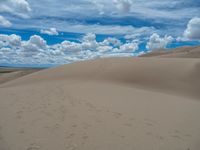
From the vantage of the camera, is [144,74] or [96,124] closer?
[96,124]

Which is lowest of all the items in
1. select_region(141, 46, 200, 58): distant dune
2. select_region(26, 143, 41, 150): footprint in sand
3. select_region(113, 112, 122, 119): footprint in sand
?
select_region(113, 112, 122, 119): footprint in sand

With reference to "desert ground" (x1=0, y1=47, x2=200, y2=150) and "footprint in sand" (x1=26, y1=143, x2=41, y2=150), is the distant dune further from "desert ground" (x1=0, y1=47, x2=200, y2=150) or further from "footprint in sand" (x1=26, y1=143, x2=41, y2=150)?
"footprint in sand" (x1=26, y1=143, x2=41, y2=150)

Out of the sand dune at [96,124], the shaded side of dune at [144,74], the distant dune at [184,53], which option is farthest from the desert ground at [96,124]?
the distant dune at [184,53]

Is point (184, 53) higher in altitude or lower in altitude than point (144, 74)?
higher

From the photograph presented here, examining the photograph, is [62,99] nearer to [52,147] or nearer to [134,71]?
[52,147]

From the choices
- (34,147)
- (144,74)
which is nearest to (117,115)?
(34,147)

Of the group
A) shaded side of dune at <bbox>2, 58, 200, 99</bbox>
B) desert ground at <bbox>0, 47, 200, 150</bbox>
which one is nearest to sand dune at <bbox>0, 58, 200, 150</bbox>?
desert ground at <bbox>0, 47, 200, 150</bbox>

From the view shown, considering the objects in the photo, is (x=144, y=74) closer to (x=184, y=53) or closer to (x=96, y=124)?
(x=96, y=124)

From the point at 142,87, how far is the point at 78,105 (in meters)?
6.36

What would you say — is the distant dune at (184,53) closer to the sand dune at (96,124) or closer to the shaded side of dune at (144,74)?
the shaded side of dune at (144,74)

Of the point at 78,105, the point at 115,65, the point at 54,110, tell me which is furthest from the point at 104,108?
the point at 115,65

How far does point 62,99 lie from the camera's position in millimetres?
8727

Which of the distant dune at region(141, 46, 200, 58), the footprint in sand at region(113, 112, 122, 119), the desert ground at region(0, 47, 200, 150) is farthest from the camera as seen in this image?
the distant dune at region(141, 46, 200, 58)

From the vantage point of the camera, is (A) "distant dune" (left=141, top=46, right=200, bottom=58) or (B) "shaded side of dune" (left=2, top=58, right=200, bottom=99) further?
(A) "distant dune" (left=141, top=46, right=200, bottom=58)
